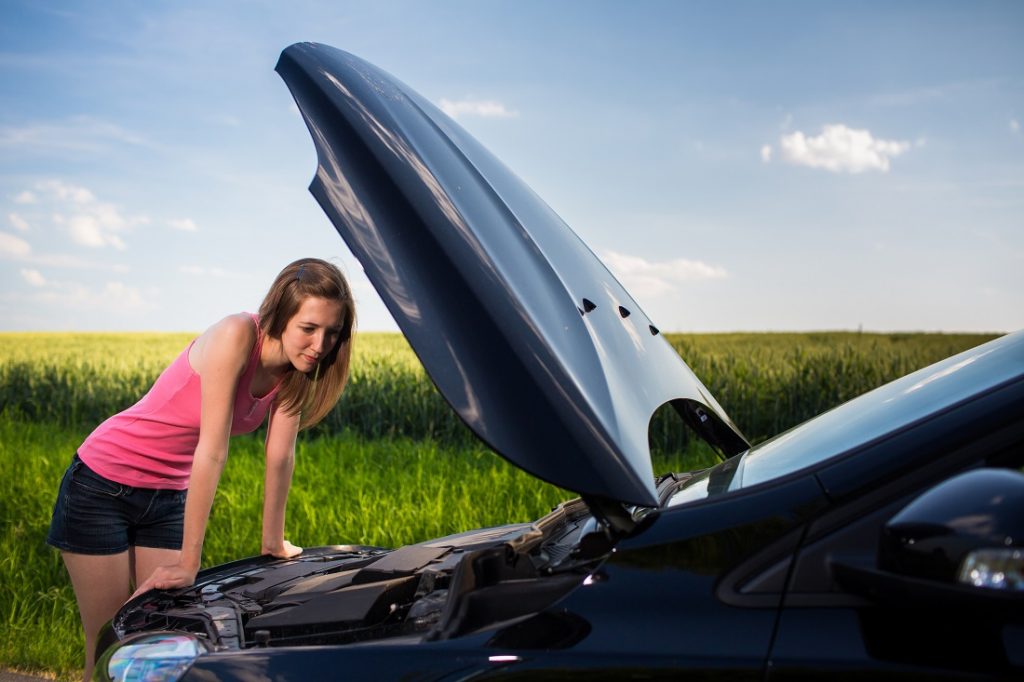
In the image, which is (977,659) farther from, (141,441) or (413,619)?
(141,441)

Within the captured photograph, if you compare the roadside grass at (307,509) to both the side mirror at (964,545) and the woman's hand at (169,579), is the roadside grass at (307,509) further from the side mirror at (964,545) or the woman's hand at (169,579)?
the side mirror at (964,545)

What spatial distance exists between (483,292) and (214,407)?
4.21ft

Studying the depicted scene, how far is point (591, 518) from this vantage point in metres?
2.03

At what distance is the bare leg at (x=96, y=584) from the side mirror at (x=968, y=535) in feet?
8.65

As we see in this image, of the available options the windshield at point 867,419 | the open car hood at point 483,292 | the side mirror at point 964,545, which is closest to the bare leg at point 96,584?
the open car hood at point 483,292

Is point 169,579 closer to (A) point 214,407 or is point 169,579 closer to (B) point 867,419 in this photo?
(A) point 214,407

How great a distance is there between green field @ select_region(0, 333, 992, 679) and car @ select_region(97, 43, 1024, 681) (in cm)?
334

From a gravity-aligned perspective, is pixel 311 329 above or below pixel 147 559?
above

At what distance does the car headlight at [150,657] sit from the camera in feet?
6.10

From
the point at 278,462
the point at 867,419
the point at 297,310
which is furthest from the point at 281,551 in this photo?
the point at 867,419

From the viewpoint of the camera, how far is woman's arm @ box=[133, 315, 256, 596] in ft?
8.71

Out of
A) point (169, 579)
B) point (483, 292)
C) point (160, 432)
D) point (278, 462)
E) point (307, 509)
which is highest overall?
point (483, 292)

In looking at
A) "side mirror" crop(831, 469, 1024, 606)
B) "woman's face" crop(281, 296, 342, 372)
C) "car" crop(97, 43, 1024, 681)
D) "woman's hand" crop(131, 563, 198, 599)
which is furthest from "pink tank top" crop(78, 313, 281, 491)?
"side mirror" crop(831, 469, 1024, 606)

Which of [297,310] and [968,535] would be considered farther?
[297,310]
